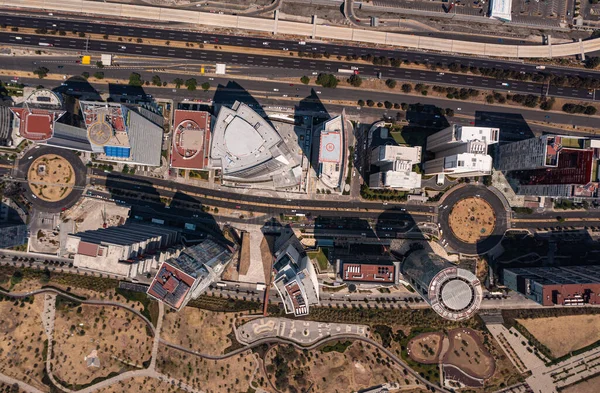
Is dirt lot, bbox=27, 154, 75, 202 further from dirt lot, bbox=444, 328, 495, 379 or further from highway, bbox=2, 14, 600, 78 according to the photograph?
dirt lot, bbox=444, 328, 495, 379

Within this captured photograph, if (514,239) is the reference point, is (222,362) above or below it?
below

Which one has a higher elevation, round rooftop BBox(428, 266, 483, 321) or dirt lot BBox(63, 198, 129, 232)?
dirt lot BBox(63, 198, 129, 232)

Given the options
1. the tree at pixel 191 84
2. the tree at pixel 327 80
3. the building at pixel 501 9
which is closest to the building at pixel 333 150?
the tree at pixel 327 80

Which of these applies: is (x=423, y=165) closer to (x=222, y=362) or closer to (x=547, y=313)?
(x=547, y=313)

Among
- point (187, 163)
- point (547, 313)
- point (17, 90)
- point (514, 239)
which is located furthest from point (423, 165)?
point (17, 90)

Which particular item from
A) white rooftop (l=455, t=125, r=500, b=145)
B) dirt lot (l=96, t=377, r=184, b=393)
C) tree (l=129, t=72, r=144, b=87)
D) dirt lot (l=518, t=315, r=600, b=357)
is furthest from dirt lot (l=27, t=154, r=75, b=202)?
dirt lot (l=518, t=315, r=600, b=357)

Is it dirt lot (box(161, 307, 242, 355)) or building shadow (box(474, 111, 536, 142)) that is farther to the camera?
building shadow (box(474, 111, 536, 142))

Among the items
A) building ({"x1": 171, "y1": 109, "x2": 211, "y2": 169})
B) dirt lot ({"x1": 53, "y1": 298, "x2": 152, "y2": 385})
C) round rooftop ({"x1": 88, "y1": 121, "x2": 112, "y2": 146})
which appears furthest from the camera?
dirt lot ({"x1": 53, "y1": 298, "x2": 152, "y2": 385})
